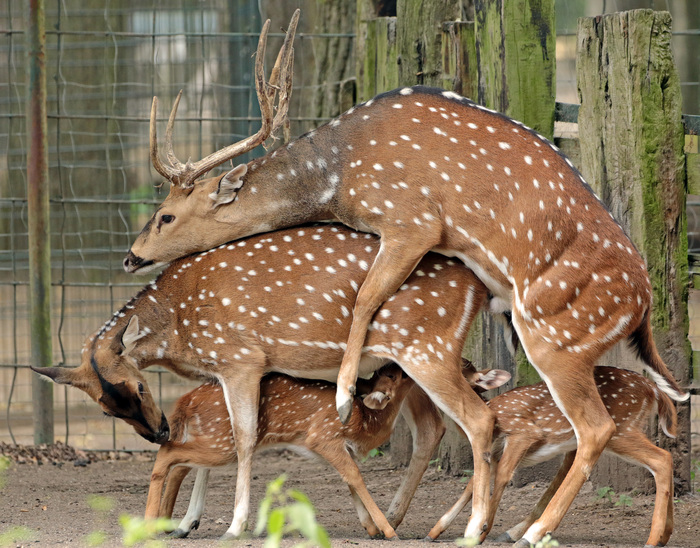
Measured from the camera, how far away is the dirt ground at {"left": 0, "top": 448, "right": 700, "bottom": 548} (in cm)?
502

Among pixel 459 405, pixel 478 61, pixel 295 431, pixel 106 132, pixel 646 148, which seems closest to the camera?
pixel 459 405

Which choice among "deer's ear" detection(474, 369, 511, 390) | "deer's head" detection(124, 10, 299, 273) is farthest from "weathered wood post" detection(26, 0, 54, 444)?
"deer's ear" detection(474, 369, 511, 390)

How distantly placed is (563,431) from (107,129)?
4.57m

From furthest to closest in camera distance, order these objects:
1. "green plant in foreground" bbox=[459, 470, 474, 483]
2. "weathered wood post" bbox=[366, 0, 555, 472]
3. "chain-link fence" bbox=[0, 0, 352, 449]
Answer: "chain-link fence" bbox=[0, 0, 352, 449], "green plant in foreground" bbox=[459, 470, 474, 483], "weathered wood post" bbox=[366, 0, 555, 472]

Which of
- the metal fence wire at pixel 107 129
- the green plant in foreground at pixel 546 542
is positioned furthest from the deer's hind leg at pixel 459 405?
the metal fence wire at pixel 107 129

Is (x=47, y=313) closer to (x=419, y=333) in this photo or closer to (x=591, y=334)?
(x=419, y=333)

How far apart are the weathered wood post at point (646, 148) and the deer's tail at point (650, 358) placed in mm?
514

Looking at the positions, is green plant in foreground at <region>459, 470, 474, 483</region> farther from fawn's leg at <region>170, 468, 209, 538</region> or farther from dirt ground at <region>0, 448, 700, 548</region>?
fawn's leg at <region>170, 468, 209, 538</region>

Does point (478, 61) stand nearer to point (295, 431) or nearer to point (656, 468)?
point (295, 431)

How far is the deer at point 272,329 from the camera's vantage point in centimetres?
485

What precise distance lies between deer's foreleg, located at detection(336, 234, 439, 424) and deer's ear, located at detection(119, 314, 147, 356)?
1032mm

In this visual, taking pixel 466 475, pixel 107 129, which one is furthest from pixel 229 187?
pixel 107 129

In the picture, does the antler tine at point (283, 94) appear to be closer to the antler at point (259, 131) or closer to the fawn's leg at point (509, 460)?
the antler at point (259, 131)

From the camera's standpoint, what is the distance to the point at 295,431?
5.10 m
